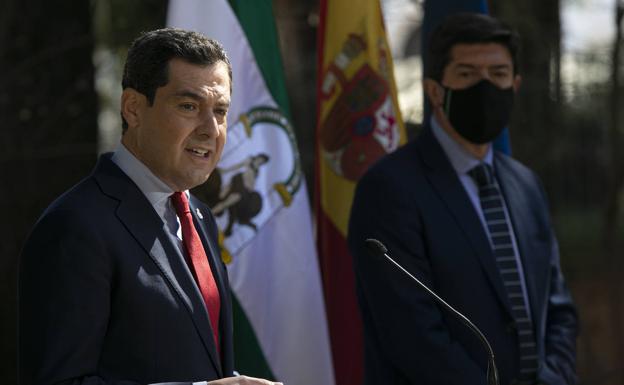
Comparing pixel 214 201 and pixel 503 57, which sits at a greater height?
pixel 503 57

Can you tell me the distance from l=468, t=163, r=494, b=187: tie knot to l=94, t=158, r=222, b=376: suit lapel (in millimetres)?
1474

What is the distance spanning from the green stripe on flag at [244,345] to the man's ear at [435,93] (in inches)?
42.6

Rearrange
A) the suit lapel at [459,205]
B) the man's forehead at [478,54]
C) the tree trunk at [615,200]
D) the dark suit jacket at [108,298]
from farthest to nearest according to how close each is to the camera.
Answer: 1. the tree trunk at [615,200]
2. the man's forehead at [478,54]
3. the suit lapel at [459,205]
4. the dark suit jacket at [108,298]

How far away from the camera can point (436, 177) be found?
351cm

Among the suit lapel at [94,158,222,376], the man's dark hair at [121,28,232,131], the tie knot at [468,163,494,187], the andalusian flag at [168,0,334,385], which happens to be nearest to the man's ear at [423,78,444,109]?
the tie knot at [468,163,494,187]

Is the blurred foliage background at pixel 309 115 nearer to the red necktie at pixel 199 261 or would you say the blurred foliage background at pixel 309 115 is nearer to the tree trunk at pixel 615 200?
the tree trunk at pixel 615 200

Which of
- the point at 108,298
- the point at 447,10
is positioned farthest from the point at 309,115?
the point at 108,298

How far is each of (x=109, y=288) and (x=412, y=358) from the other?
1343mm

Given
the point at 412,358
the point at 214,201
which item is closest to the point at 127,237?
the point at 412,358

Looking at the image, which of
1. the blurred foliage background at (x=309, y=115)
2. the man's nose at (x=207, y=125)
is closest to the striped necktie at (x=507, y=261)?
the man's nose at (x=207, y=125)

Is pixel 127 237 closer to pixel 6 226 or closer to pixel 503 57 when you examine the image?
pixel 503 57

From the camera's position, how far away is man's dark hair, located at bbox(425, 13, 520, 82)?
3650 millimetres

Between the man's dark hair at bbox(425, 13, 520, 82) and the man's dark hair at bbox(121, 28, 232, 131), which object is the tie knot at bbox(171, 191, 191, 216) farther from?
the man's dark hair at bbox(425, 13, 520, 82)

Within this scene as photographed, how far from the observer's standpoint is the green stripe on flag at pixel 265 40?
426 cm
